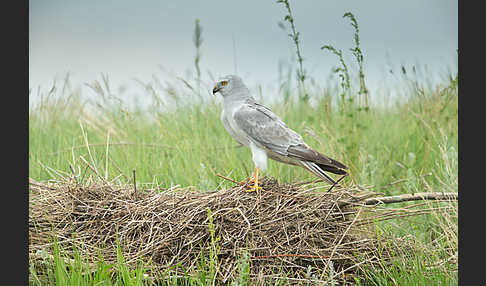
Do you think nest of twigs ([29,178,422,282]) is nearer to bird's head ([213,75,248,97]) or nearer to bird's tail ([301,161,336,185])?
bird's tail ([301,161,336,185])

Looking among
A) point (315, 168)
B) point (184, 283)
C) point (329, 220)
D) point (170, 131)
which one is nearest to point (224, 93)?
point (315, 168)

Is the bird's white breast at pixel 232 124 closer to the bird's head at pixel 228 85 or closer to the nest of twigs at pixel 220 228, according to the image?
the bird's head at pixel 228 85

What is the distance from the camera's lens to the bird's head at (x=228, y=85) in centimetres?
380

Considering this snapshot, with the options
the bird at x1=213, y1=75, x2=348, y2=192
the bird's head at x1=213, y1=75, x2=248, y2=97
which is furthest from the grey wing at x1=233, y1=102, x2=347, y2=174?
the bird's head at x1=213, y1=75, x2=248, y2=97

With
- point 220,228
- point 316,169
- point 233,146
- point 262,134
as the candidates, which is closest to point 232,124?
point 262,134

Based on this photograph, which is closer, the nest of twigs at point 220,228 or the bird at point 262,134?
the nest of twigs at point 220,228

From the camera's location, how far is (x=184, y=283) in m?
2.93

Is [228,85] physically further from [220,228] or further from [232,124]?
[220,228]

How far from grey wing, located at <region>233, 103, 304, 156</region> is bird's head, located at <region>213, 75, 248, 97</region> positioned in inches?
8.6

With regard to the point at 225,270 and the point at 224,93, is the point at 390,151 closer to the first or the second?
the point at 224,93

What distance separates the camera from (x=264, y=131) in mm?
3615

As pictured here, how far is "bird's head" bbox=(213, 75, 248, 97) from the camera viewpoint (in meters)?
3.80

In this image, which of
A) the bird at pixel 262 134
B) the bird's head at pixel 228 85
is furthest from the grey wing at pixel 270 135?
the bird's head at pixel 228 85

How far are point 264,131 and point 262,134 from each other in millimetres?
29
